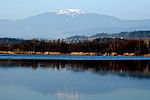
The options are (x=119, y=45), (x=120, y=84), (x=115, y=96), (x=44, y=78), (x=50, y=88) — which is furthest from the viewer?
(x=119, y=45)

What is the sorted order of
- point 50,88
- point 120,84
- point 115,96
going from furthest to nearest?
1. point 120,84
2. point 50,88
3. point 115,96

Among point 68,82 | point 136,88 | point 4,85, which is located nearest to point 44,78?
point 68,82

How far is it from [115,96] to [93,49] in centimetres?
6231

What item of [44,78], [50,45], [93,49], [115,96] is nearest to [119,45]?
[93,49]

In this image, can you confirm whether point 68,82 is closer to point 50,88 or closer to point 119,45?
point 50,88

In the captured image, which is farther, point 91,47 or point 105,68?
point 91,47

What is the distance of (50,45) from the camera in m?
83.8

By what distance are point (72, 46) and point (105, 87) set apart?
6142cm

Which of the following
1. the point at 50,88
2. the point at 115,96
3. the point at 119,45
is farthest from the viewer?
the point at 119,45

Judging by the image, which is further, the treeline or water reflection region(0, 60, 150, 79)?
the treeline

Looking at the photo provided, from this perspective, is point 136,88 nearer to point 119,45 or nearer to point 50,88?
point 50,88

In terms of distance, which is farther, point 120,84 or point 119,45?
point 119,45

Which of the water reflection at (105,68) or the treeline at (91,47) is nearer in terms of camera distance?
the water reflection at (105,68)

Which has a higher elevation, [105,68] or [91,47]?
[91,47]
